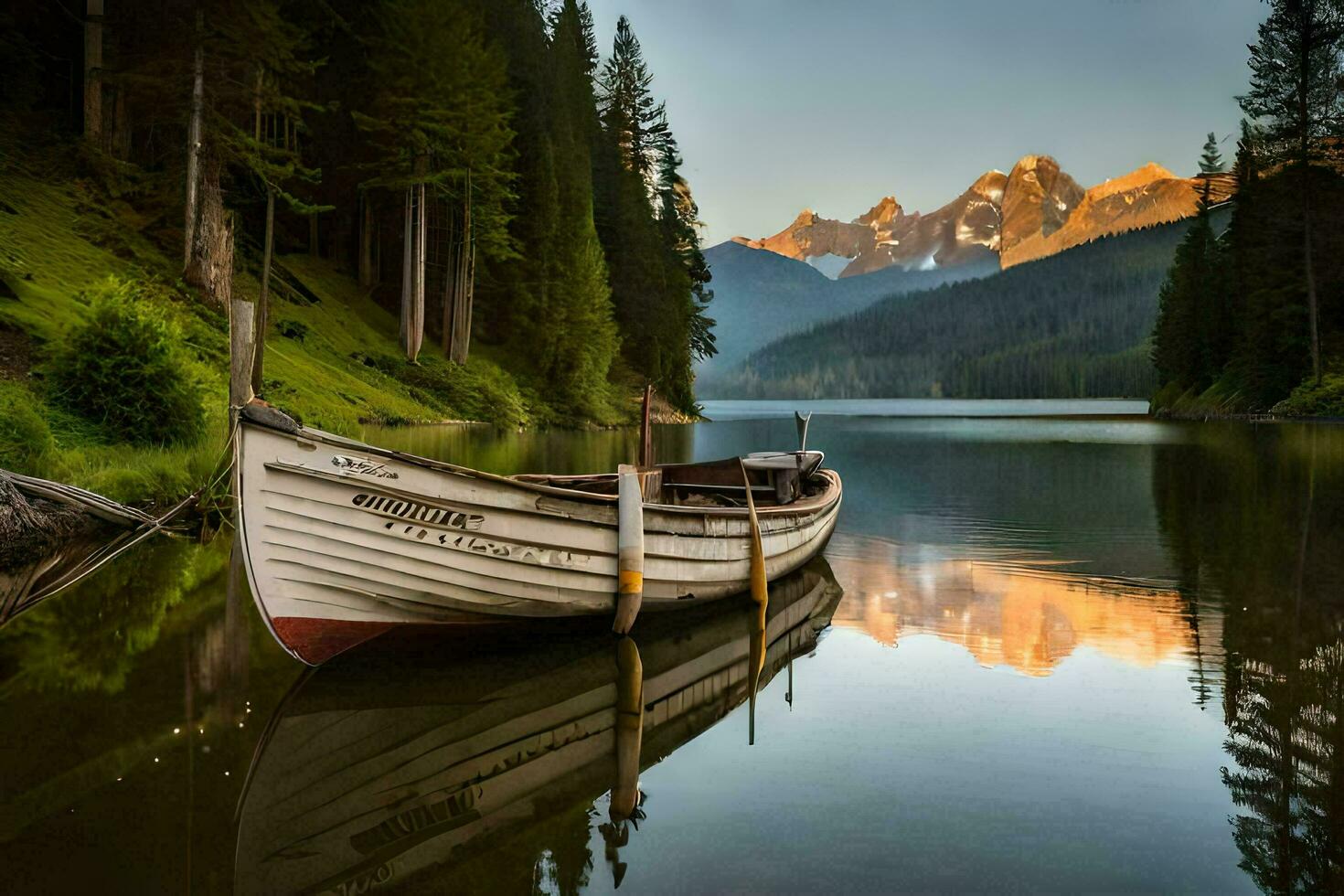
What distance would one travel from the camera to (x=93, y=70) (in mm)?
25391

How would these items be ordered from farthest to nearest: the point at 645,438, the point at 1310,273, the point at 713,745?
the point at 1310,273 → the point at 645,438 → the point at 713,745

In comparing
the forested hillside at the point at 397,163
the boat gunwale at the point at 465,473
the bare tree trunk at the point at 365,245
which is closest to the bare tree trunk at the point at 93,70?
the forested hillside at the point at 397,163

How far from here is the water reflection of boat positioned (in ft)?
17.0

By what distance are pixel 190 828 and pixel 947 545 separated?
1309 cm

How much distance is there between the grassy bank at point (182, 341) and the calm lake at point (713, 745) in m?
1.85

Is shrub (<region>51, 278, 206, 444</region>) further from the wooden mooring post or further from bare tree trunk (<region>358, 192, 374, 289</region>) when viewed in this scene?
bare tree trunk (<region>358, 192, 374, 289</region>)

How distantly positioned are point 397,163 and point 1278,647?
34.9 metres

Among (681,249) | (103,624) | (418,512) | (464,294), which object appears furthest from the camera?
(681,249)

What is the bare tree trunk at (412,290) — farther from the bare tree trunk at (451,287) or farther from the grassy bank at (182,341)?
the bare tree trunk at (451,287)

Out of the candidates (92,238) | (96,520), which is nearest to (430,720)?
(96,520)

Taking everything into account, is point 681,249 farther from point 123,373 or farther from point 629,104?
point 123,373

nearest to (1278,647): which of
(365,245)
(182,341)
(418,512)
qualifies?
(418,512)

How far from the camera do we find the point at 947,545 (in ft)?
52.3

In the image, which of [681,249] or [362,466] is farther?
[681,249]
